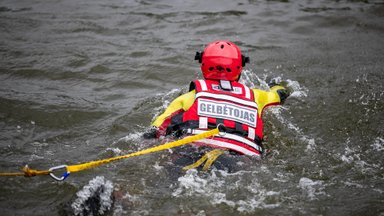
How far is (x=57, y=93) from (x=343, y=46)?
554 cm

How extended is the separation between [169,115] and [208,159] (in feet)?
2.52

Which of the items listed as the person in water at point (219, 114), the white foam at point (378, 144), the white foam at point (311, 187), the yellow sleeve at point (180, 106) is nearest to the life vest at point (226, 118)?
the person in water at point (219, 114)

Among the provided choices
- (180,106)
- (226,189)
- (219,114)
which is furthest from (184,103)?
(226,189)

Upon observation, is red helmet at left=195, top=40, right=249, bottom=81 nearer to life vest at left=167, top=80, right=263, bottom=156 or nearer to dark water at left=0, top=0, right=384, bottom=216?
life vest at left=167, top=80, right=263, bottom=156

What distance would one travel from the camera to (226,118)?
5.03 meters

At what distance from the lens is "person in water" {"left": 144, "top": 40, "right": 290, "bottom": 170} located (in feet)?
16.4

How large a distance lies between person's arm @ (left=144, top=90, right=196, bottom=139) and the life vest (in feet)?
0.31

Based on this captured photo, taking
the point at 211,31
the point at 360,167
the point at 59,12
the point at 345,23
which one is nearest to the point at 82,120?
the point at 360,167

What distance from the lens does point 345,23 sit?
35.4 ft

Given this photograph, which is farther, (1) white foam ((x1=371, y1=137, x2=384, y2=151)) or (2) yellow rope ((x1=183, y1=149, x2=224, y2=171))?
(1) white foam ((x1=371, y1=137, x2=384, y2=151))

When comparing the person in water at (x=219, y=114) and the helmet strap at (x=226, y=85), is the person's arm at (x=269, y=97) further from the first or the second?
the helmet strap at (x=226, y=85)

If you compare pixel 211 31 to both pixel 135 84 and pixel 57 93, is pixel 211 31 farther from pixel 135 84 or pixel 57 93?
pixel 57 93

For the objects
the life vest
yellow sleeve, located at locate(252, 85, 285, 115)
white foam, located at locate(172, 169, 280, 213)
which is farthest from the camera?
yellow sleeve, located at locate(252, 85, 285, 115)

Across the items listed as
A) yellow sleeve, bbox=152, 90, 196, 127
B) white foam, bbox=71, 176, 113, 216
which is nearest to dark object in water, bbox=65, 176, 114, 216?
white foam, bbox=71, 176, 113, 216
